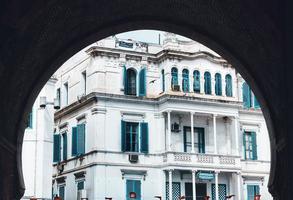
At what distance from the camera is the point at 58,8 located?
39.1ft

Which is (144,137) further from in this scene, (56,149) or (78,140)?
(56,149)

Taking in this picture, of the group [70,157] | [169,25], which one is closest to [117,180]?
[70,157]

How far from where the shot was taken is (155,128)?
47.2 metres

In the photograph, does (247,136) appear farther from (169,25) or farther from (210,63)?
(169,25)

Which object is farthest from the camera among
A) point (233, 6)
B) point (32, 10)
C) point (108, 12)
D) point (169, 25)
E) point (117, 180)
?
point (117, 180)

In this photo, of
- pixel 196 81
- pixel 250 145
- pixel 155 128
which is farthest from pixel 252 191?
pixel 196 81

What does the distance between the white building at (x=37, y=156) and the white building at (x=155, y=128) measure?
8482 mm

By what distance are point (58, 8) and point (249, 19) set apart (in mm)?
3594

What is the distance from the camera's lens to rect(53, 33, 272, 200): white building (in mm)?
45688

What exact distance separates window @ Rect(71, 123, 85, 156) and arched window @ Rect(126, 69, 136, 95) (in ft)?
14.2

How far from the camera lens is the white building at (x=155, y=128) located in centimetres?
4569

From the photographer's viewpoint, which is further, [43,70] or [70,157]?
[70,157]

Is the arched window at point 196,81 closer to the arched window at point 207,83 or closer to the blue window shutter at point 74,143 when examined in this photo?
the arched window at point 207,83

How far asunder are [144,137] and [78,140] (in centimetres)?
506
